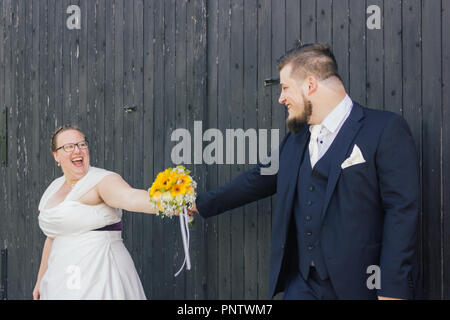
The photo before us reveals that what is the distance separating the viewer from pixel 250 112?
4.44m

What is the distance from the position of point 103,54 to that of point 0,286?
10.3 feet

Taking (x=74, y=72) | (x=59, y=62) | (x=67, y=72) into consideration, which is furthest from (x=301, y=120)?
(x=59, y=62)

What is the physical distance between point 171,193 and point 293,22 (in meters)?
1.61

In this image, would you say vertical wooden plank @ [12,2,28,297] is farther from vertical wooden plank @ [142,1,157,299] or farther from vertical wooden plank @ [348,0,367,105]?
vertical wooden plank @ [348,0,367,105]

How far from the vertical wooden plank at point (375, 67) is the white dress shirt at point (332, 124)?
2.46 ft

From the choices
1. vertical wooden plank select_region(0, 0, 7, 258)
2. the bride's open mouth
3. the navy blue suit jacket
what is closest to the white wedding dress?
the bride's open mouth

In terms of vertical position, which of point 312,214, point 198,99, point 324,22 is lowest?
point 312,214

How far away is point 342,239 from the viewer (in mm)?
2818

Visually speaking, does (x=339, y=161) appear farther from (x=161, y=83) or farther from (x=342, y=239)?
(x=161, y=83)

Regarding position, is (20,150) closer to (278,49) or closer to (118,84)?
(118,84)

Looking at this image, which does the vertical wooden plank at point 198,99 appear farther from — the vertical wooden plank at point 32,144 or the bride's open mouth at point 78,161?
the vertical wooden plank at point 32,144
